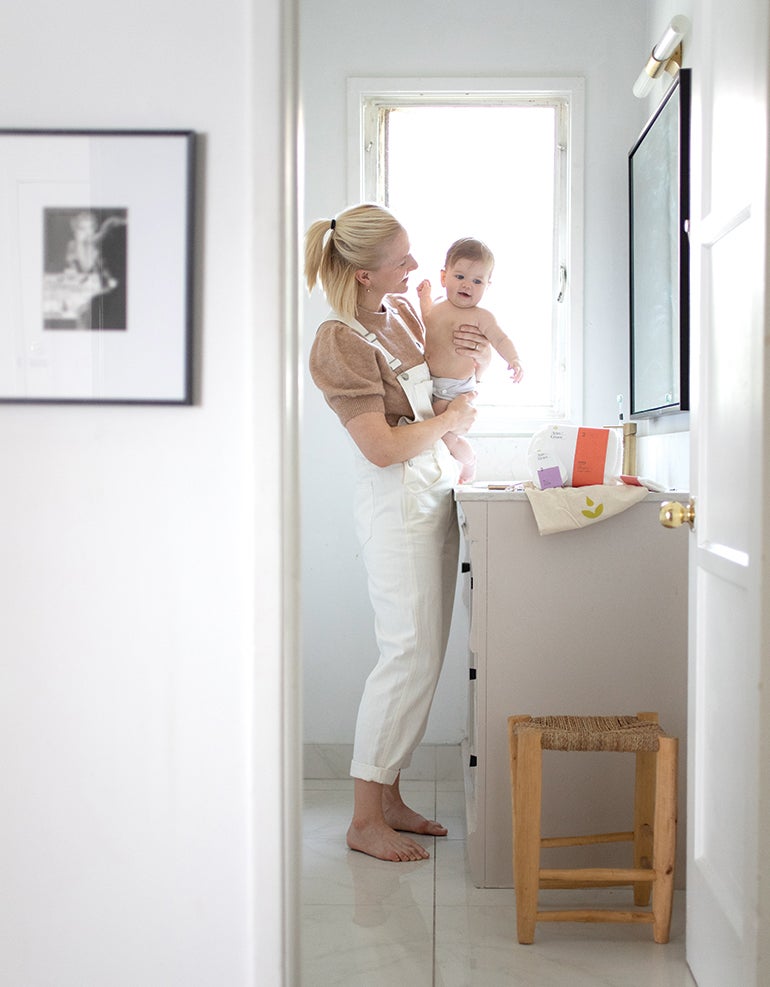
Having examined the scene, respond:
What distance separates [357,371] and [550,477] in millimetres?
525

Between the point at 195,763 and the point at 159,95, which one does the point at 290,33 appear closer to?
the point at 159,95

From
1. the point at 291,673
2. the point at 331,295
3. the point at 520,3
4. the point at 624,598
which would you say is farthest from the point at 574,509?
the point at 520,3

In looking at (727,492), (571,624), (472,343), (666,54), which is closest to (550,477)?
(571,624)

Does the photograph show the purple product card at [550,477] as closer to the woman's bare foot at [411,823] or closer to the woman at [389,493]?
the woman at [389,493]

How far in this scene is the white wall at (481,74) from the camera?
3.26 m

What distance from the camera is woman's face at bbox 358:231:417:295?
263 cm

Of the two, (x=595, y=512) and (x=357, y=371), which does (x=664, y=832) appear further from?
(x=357, y=371)

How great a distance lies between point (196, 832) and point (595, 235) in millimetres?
2388

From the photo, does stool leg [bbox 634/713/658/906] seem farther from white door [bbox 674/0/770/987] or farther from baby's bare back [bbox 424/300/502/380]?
baby's bare back [bbox 424/300/502/380]

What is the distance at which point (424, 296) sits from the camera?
287 cm

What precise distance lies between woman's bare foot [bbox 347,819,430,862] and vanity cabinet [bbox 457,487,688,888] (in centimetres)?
22

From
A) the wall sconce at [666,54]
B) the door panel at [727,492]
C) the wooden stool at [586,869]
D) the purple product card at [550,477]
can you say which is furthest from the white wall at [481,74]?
the door panel at [727,492]

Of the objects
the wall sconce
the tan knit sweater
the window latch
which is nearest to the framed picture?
the tan knit sweater

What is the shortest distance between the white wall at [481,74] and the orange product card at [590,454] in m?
0.83
